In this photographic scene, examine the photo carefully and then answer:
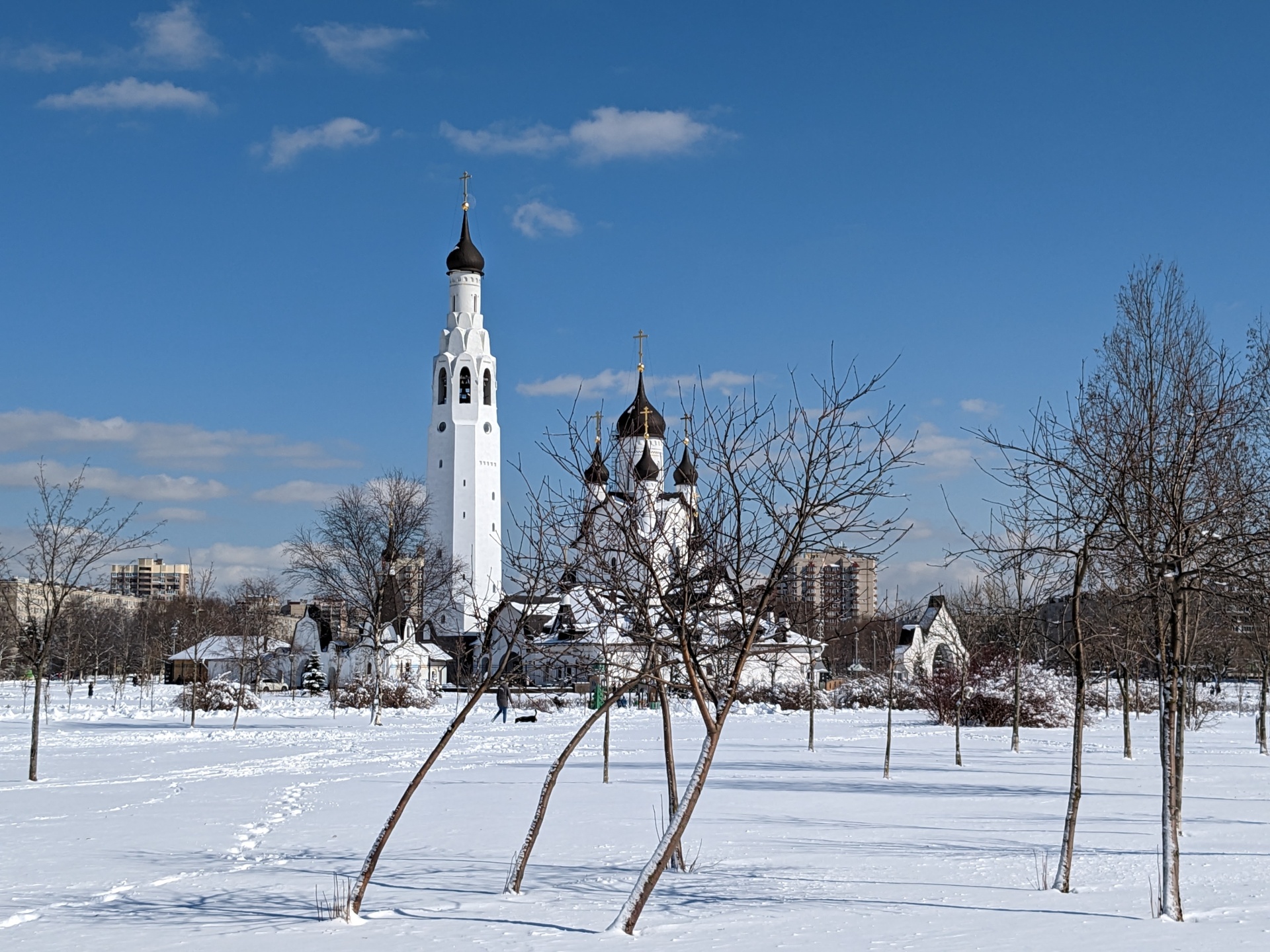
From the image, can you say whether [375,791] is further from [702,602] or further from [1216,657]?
[1216,657]

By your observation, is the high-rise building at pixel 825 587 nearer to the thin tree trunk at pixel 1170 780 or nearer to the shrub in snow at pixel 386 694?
the thin tree trunk at pixel 1170 780

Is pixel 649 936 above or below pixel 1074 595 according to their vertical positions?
below

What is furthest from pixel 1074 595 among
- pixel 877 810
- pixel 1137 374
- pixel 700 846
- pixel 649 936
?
pixel 1137 374

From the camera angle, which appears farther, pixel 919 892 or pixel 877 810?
pixel 877 810

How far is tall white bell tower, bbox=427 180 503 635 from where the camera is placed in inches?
3100

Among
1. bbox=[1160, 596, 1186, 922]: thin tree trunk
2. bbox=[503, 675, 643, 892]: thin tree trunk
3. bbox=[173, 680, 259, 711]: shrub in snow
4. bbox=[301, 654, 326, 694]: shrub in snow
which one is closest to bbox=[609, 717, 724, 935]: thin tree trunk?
bbox=[503, 675, 643, 892]: thin tree trunk

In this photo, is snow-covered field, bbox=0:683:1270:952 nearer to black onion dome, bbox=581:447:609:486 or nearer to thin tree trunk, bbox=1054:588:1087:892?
thin tree trunk, bbox=1054:588:1087:892

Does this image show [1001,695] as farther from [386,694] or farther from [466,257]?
[466,257]

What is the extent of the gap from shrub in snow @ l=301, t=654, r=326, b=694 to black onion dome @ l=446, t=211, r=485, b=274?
30490 millimetres

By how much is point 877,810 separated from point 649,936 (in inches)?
317

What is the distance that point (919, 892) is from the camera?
961 cm

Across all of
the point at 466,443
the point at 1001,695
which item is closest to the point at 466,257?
the point at 466,443

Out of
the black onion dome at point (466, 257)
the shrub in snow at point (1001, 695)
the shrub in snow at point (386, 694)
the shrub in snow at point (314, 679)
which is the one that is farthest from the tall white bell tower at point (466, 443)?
the shrub in snow at point (1001, 695)

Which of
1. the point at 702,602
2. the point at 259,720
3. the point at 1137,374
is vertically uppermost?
the point at 1137,374
